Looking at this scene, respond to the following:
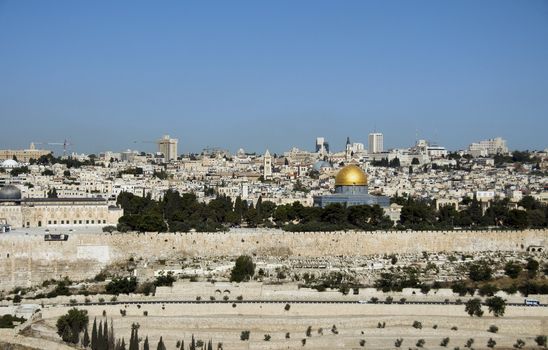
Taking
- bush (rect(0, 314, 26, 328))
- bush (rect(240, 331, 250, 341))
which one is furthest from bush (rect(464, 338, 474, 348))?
bush (rect(0, 314, 26, 328))

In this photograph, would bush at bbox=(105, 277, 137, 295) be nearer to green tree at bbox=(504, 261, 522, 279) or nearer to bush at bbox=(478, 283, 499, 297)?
bush at bbox=(478, 283, 499, 297)

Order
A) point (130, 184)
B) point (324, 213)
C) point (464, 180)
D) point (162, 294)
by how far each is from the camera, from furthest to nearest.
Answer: point (464, 180) < point (130, 184) < point (324, 213) < point (162, 294)

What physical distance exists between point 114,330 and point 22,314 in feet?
9.40

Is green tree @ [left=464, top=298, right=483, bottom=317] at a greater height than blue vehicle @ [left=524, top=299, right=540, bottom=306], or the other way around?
blue vehicle @ [left=524, top=299, right=540, bottom=306]

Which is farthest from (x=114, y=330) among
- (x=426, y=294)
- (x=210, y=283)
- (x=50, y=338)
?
(x=426, y=294)

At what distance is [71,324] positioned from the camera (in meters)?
30.4

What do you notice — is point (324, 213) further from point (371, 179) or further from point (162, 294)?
point (371, 179)

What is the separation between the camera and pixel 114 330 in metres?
30.5

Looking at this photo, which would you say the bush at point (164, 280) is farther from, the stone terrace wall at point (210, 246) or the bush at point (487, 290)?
the bush at point (487, 290)

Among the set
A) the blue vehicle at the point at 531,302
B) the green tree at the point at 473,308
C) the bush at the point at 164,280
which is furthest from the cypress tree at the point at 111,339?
the blue vehicle at the point at 531,302

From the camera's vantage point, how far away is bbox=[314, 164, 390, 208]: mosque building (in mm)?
56128

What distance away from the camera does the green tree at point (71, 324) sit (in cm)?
2994

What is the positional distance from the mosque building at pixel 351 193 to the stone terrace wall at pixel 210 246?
11641 millimetres

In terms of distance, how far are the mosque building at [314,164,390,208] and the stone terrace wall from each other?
1164cm
